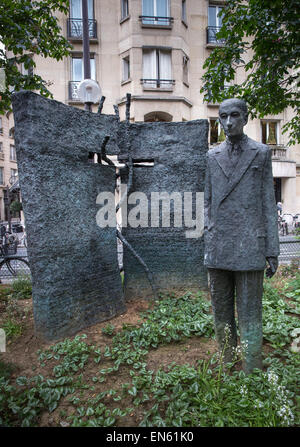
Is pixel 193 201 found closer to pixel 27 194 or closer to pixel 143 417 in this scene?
pixel 27 194

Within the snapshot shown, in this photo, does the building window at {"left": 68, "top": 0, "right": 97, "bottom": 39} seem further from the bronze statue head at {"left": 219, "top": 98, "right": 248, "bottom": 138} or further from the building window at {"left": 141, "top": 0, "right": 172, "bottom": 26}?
the bronze statue head at {"left": 219, "top": 98, "right": 248, "bottom": 138}

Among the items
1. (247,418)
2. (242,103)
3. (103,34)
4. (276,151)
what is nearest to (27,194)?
(242,103)

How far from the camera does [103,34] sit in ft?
51.7

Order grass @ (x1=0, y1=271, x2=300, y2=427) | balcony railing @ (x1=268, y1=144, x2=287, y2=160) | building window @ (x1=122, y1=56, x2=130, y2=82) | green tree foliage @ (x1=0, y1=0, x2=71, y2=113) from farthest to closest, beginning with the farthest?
balcony railing @ (x1=268, y1=144, x2=287, y2=160) < building window @ (x1=122, y1=56, x2=130, y2=82) < green tree foliage @ (x1=0, y1=0, x2=71, y2=113) < grass @ (x1=0, y1=271, x2=300, y2=427)

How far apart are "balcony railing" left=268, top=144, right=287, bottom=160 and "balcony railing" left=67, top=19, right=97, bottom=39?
1162 cm

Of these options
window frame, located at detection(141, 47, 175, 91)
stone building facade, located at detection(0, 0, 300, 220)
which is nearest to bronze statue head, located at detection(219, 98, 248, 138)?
stone building facade, located at detection(0, 0, 300, 220)

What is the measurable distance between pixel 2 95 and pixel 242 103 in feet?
16.1

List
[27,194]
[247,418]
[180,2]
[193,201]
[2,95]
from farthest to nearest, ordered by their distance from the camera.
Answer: [180,2]
[2,95]
[193,201]
[27,194]
[247,418]

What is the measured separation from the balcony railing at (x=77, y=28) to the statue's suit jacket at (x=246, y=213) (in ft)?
53.2

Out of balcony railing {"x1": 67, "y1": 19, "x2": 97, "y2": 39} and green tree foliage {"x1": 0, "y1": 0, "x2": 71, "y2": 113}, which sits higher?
balcony railing {"x1": 67, "y1": 19, "x2": 97, "y2": 39}

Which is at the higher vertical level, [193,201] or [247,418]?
[193,201]


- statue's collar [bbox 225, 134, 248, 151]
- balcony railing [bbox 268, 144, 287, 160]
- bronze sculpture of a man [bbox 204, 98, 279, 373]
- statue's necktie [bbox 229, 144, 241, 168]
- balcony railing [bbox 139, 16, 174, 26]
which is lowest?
bronze sculpture of a man [bbox 204, 98, 279, 373]

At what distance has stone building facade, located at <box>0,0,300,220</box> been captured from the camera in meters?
14.9

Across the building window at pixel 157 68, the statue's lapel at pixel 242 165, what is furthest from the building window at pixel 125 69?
the statue's lapel at pixel 242 165
